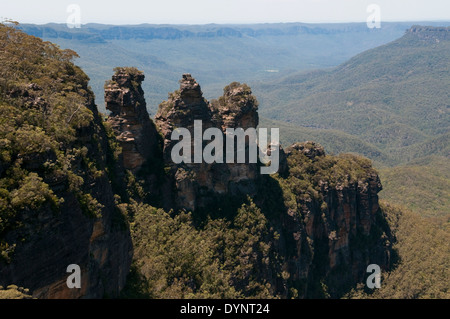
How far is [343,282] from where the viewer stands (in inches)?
1989

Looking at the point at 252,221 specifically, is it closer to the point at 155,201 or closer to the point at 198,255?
the point at 198,255

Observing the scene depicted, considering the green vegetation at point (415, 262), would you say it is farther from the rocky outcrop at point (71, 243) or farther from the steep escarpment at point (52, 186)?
the steep escarpment at point (52, 186)

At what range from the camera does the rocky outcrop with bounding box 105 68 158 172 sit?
112ft

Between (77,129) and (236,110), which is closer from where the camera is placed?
(77,129)

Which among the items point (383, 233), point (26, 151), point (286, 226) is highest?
point (26, 151)

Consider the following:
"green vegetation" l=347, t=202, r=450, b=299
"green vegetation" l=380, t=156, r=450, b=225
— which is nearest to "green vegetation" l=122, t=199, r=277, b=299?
"green vegetation" l=347, t=202, r=450, b=299

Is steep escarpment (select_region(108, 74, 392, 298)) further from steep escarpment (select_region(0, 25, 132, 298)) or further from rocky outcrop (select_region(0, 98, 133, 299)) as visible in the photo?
steep escarpment (select_region(0, 25, 132, 298))

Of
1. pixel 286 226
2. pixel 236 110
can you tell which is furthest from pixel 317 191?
pixel 236 110

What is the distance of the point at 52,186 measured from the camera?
1795 centimetres

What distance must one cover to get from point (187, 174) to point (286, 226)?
1500cm

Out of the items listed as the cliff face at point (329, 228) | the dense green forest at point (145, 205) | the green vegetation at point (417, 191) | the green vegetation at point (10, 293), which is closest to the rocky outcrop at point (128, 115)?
the dense green forest at point (145, 205)

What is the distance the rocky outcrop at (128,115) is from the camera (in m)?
34.1

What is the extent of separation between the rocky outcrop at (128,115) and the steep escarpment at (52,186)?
12.1ft

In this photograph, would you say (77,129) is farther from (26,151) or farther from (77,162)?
(26,151)
